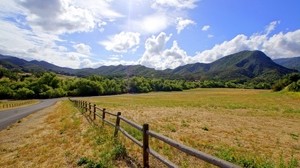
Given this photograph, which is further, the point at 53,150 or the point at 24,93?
the point at 24,93

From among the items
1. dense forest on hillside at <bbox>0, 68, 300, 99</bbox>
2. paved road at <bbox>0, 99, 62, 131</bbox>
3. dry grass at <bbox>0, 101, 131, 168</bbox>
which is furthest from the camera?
dense forest on hillside at <bbox>0, 68, 300, 99</bbox>

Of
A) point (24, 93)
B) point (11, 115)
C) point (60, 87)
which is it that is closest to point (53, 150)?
point (11, 115)

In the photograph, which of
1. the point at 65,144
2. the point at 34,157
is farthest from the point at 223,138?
the point at 34,157

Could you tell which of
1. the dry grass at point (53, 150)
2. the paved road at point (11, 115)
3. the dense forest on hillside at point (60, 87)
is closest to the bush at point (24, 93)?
the dense forest on hillside at point (60, 87)

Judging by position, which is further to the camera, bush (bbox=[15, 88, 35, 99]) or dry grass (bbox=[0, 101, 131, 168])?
bush (bbox=[15, 88, 35, 99])

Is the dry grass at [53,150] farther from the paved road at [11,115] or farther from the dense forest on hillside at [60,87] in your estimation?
the dense forest on hillside at [60,87]

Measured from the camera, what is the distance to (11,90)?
129m

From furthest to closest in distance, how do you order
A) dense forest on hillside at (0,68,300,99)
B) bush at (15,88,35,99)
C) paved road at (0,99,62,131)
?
bush at (15,88,35,99) → dense forest on hillside at (0,68,300,99) → paved road at (0,99,62,131)

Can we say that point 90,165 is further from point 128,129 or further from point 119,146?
point 128,129

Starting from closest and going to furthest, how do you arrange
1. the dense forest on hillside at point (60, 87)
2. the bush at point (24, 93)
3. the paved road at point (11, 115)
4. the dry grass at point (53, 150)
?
the dry grass at point (53, 150), the paved road at point (11, 115), the dense forest on hillside at point (60, 87), the bush at point (24, 93)

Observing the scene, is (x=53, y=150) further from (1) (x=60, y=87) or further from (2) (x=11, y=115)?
(1) (x=60, y=87)

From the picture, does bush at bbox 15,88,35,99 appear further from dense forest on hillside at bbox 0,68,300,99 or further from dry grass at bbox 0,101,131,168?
dry grass at bbox 0,101,131,168

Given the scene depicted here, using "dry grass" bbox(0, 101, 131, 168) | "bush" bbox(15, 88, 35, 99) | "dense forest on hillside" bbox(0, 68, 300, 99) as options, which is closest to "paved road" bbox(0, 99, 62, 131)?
"dry grass" bbox(0, 101, 131, 168)

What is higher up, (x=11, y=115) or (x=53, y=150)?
(x=53, y=150)
